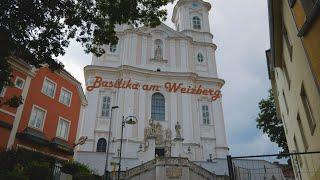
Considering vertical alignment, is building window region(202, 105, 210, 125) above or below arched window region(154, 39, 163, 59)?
below

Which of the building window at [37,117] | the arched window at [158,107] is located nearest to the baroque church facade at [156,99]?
the arched window at [158,107]

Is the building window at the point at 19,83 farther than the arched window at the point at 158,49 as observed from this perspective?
No

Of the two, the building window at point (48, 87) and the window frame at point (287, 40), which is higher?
the building window at point (48, 87)

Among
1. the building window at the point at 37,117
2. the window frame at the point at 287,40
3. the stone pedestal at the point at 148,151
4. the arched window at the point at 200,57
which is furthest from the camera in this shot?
the arched window at the point at 200,57

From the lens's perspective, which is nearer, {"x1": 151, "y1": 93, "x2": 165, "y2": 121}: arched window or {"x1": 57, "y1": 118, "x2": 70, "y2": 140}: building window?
{"x1": 57, "y1": 118, "x2": 70, "y2": 140}: building window

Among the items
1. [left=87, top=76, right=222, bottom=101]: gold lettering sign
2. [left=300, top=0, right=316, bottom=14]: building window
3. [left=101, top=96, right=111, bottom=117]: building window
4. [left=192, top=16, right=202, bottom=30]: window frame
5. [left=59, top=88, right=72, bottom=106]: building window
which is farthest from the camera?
[left=192, top=16, right=202, bottom=30]: window frame

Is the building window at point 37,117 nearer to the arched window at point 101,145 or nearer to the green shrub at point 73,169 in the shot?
the green shrub at point 73,169

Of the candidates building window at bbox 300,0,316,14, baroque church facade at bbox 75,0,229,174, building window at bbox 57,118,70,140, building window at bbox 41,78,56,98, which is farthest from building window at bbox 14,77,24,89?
building window at bbox 300,0,316,14

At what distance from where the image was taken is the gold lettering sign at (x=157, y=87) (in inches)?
1618

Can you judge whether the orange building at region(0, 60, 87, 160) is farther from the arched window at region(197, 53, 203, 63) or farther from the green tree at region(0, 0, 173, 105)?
the arched window at region(197, 53, 203, 63)

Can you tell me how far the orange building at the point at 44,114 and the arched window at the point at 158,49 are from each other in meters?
20.3

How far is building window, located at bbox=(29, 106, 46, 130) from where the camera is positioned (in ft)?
71.9

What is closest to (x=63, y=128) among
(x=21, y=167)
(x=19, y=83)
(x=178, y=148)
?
(x=19, y=83)

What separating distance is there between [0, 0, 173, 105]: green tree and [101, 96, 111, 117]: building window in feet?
86.5
